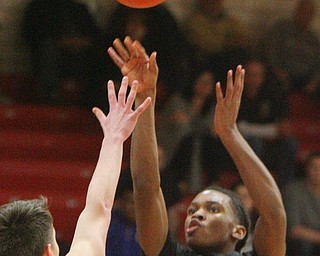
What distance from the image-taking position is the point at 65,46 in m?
8.37

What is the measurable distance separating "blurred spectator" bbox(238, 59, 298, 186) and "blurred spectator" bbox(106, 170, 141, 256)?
1872mm

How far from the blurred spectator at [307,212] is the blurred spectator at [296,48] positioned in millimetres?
1685

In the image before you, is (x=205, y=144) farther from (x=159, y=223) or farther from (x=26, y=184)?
(x=159, y=223)

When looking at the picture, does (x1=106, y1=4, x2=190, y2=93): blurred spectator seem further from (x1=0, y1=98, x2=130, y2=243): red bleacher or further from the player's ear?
the player's ear

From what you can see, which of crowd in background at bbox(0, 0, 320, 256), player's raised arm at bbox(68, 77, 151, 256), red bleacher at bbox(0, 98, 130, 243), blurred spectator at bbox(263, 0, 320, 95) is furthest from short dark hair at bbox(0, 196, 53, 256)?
blurred spectator at bbox(263, 0, 320, 95)

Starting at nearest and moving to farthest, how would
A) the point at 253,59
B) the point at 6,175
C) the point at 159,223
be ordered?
the point at 159,223 < the point at 6,175 < the point at 253,59

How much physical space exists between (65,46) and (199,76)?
1242 millimetres

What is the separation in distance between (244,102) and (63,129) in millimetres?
1814

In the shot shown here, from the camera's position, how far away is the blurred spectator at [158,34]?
25.7ft

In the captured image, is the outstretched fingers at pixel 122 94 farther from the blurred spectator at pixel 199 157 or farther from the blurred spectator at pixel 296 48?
the blurred spectator at pixel 296 48

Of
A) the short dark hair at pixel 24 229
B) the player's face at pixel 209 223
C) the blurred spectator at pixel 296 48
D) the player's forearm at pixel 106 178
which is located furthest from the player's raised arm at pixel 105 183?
the blurred spectator at pixel 296 48

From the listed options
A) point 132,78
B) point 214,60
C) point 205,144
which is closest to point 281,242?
point 132,78

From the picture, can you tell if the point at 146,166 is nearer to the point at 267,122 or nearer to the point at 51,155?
the point at 267,122

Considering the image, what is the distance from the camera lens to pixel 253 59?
8406 mm
